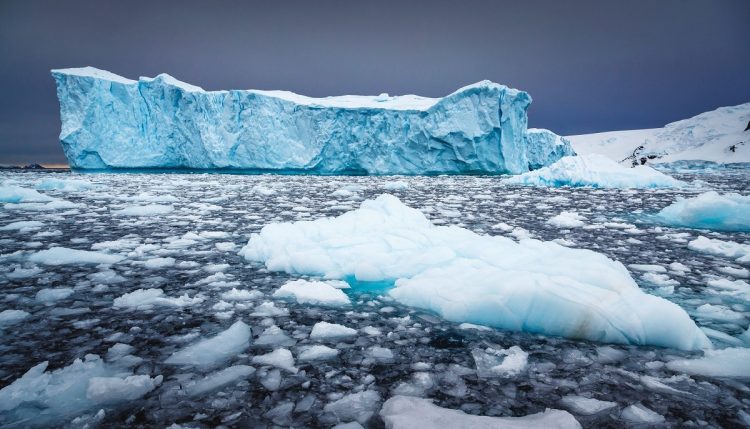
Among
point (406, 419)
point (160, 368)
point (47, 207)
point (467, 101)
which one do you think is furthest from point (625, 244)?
point (467, 101)

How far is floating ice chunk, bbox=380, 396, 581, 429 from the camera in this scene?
1.13 m

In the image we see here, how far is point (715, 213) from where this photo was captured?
498 centimetres

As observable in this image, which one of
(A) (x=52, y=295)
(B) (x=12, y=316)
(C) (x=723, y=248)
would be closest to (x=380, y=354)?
(B) (x=12, y=316)

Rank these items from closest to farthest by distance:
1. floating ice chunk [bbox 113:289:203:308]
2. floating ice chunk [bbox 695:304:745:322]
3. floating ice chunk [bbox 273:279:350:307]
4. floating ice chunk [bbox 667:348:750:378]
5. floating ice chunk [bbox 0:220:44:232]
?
floating ice chunk [bbox 667:348:750:378]
floating ice chunk [bbox 695:304:745:322]
floating ice chunk [bbox 113:289:203:308]
floating ice chunk [bbox 273:279:350:307]
floating ice chunk [bbox 0:220:44:232]

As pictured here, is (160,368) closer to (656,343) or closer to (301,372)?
(301,372)

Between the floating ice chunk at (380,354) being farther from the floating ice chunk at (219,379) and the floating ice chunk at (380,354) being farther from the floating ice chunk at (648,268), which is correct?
the floating ice chunk at (648,268)

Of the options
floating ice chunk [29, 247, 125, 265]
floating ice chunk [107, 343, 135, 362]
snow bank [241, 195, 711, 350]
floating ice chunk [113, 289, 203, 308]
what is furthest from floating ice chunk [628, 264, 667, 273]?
floating ice chunk [29, 247, 125, 265]

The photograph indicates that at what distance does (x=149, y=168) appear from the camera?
24.2 m

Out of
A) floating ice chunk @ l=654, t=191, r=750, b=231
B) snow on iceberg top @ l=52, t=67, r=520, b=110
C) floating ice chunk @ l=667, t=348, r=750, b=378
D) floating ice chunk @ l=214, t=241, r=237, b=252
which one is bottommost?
floating ice chunk @ l=214, t=241, r=237, b=252

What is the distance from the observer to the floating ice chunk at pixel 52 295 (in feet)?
7.23

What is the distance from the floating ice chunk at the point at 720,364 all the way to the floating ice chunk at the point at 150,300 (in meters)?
2.40

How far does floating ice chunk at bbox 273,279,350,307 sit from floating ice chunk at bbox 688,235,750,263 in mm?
3380

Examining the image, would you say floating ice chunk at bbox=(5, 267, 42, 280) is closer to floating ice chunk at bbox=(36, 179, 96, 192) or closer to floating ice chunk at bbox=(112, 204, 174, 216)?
floating ice chunk at bbox=(112, 204, 174, 216)

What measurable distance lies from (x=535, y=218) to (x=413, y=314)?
4.16m
